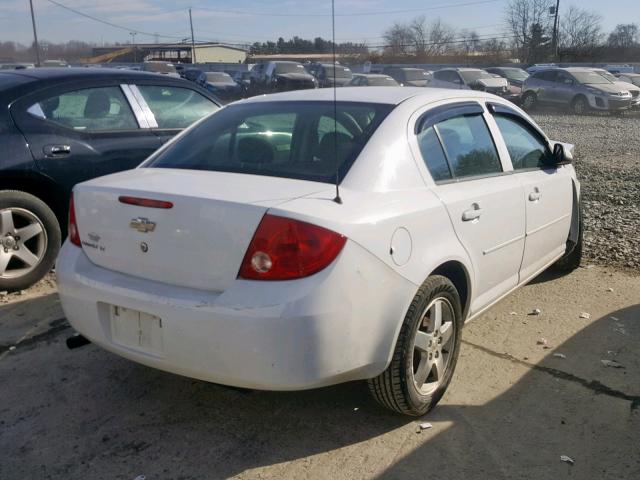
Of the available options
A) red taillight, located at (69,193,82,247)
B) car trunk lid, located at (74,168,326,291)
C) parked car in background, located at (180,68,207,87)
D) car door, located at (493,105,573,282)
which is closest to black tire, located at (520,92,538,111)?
parked car in background, located at (180,68,207,87)

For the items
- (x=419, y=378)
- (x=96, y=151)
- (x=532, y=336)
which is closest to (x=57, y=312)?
(x=96, y=151)

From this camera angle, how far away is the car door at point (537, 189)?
420 cm

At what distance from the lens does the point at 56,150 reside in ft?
16.5

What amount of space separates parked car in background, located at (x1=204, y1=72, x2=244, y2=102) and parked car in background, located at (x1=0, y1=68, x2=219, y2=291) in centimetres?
2444

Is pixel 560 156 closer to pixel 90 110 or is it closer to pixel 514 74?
pixel 90 110

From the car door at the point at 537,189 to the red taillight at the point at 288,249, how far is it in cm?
196

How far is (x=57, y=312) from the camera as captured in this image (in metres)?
4.59

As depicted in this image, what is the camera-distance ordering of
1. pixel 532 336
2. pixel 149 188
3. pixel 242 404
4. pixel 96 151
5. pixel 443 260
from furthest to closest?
pixel 96 151 → pixel 532 336 → pixel 242 404 → pixel 443 260 → pixel 149 188

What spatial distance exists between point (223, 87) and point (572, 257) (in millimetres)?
26619

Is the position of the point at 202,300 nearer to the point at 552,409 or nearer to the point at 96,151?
the point at 552,409

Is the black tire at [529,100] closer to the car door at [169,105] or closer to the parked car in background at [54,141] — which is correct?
the car door at [169,105]

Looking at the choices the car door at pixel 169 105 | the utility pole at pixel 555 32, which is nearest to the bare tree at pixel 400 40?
the utility pole at pixel 555 32

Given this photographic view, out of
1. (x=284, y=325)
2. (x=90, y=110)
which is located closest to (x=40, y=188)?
(x=90, y=110)

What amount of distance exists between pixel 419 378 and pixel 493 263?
0.94 metres
